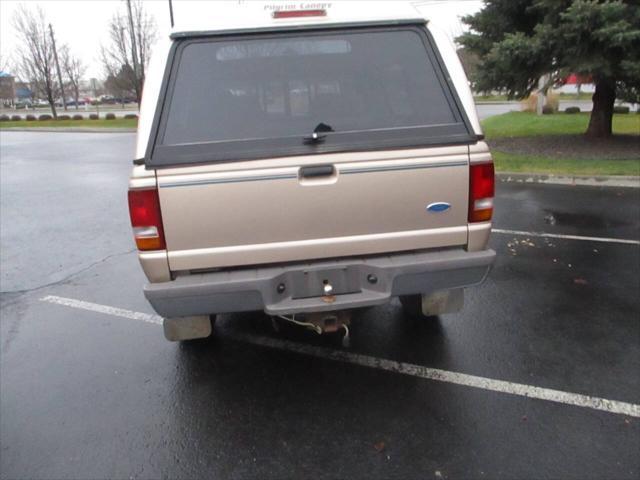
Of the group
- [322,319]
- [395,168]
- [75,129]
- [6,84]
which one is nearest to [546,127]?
[395,168]

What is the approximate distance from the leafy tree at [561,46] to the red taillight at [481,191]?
328 inches

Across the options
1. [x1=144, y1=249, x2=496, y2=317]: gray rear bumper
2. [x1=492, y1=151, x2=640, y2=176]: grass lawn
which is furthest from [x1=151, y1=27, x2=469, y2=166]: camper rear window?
[x1=492, y1=151, x2=640, y2=176]: grass lawn

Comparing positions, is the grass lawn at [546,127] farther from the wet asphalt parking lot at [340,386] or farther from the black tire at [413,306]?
the black tire at [413,306]

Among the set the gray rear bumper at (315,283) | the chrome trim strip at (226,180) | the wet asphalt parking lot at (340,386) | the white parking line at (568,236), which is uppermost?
the chrome trim strip at (226,180)

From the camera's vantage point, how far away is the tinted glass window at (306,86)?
9.37ft

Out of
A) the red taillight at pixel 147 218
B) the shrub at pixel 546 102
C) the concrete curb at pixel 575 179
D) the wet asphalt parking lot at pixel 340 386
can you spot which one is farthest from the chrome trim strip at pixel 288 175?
the shrub at pixel 546 102

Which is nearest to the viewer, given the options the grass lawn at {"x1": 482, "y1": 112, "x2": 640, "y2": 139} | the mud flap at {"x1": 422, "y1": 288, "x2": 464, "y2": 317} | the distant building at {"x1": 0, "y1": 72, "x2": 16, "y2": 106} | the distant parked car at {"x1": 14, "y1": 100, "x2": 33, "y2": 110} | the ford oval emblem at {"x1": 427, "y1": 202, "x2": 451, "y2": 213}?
the ford oval emblem at {"x1": 427, "y1": 202, "x2": 451, "y2": 213}

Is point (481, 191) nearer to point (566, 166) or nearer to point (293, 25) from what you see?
point (293, 25)

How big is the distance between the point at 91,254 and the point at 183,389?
12.2ft

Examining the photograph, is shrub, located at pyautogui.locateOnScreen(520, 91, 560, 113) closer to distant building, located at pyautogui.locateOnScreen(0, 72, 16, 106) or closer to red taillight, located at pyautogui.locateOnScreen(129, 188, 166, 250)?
red taillight, located at pyautogui.locateOnScreen(129, 188, 166, 250)

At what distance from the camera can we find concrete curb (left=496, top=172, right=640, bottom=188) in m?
8.92

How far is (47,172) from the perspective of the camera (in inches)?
546

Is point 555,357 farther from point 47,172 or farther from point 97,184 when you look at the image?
point 47,172

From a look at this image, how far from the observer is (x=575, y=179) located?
927cm
